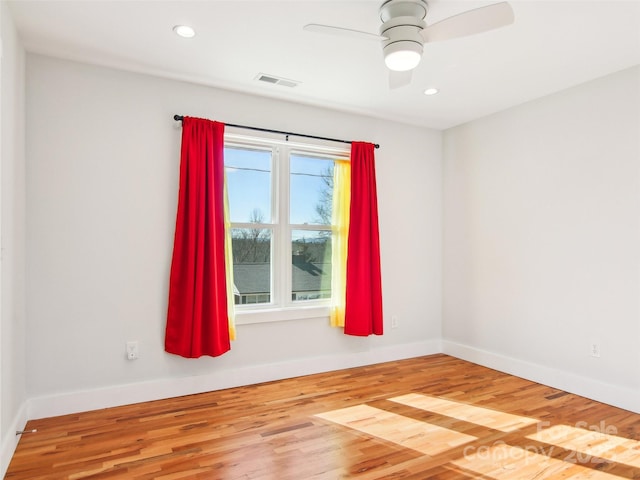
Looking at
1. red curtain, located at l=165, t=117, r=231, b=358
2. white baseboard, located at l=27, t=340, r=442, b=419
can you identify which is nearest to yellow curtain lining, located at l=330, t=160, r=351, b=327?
white baseboard, located at l=27, t=340, r=442, b=419

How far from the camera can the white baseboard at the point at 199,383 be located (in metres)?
2.89

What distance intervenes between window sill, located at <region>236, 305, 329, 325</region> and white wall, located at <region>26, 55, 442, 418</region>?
0.07 metres

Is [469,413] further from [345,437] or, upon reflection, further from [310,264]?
[310,264]

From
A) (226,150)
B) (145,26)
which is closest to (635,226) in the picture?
(226,150)

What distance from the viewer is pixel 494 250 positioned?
414cm

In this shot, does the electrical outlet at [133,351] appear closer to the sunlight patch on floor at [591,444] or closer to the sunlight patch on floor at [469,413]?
the sunlight patch on floor at [469,413]

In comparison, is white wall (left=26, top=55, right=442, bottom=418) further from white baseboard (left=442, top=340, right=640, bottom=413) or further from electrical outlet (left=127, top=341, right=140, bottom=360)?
white baseboard (left=442, top=340, right=640, bottom=413)

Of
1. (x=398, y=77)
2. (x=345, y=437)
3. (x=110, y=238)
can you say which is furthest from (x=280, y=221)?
(x=345, y=437)

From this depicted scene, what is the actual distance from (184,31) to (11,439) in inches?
105

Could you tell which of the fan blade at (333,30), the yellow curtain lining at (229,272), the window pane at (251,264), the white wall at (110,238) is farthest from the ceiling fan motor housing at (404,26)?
the window pane at (251,264)

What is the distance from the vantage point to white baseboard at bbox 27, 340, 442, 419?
9.47 ft

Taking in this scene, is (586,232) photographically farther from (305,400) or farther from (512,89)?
(305,400)

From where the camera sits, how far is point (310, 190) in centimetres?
402

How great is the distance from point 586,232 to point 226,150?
314cm
